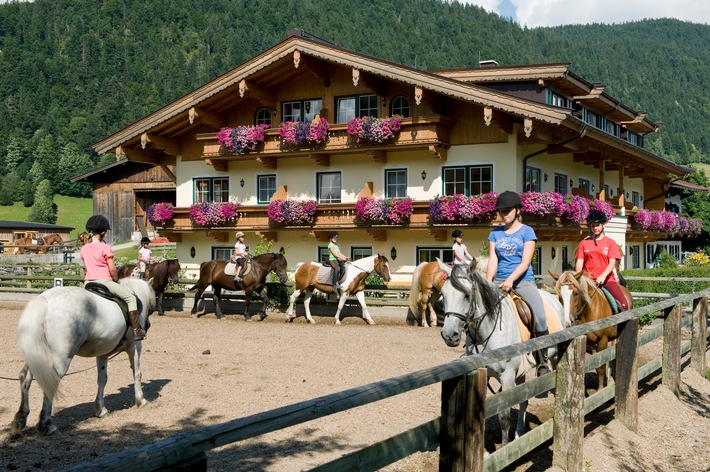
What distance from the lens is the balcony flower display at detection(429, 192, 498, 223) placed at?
24297 mm

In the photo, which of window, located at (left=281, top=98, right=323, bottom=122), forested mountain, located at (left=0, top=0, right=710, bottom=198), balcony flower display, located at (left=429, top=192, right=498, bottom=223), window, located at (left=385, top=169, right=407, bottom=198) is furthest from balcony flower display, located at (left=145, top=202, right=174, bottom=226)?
forested mountain, located at (left=0, top=0, right=710, bottom=198)

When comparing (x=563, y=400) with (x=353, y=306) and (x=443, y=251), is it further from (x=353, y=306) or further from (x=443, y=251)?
(x=443, y=251)

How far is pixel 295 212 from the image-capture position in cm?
2738

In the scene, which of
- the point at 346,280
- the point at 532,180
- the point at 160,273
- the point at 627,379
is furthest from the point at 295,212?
the point at 627,379

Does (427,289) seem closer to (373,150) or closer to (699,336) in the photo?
(373,150)

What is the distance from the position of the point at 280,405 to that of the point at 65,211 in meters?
100

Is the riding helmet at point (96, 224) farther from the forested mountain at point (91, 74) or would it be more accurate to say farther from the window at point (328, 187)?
the forested mountain at point (91, 74)

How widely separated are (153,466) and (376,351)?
13.3m

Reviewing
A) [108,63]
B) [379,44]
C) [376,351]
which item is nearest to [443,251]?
[376,351]

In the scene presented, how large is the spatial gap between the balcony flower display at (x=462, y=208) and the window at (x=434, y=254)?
1.85m

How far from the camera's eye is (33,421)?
930cm

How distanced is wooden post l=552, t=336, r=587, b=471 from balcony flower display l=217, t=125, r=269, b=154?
22.7m

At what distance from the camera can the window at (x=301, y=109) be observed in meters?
29.1

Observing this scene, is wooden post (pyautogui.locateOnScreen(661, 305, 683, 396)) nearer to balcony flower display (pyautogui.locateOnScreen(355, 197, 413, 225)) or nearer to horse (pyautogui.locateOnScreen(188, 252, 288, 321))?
horse (pyautogui.locateOnScreen(188, 252, 288, 321))
